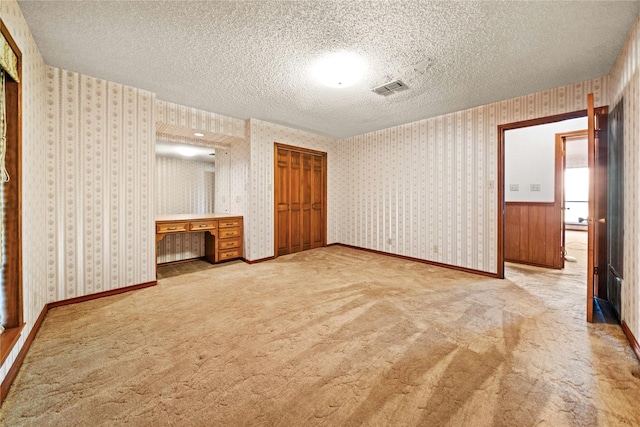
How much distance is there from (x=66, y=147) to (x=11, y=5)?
1.39 meters

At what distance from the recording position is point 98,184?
2971 millimetres

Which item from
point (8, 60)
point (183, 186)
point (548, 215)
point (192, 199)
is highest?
point (8, 60)

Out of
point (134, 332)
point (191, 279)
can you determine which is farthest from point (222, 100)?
point (134, 332)

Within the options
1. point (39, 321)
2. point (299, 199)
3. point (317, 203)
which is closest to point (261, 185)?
point (299, 199)

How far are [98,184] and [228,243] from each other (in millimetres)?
2011

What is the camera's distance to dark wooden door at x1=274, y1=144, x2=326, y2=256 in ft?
16.6

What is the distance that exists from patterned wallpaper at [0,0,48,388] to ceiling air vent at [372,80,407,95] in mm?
3105

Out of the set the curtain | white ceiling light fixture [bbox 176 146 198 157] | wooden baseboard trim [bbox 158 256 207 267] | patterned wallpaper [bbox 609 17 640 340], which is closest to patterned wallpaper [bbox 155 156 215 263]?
white ceiling light fixture [bbox 176 146 198 157]

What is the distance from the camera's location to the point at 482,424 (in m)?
1.26

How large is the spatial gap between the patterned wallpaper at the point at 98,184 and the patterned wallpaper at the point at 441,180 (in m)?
3.81

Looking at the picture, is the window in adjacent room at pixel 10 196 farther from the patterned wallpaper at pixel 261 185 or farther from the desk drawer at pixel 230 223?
the patterned wallpaper at pixel 261 185

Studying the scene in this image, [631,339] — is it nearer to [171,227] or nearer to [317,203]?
[317,203]

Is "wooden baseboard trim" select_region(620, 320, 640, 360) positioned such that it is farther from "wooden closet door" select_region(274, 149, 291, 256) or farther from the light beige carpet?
"wooden closet door" select_region(274, 149, 291, 256)

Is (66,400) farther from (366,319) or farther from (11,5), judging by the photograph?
(11,5)
